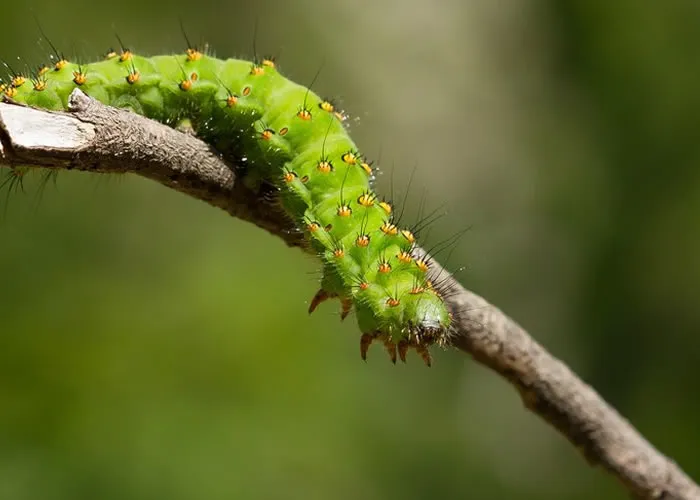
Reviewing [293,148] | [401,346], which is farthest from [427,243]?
[401,346]

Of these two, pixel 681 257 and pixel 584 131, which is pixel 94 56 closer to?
pixel 584 131

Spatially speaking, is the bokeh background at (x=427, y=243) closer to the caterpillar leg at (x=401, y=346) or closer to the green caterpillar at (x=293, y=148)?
the green caterpillar at (x=293, y=148)

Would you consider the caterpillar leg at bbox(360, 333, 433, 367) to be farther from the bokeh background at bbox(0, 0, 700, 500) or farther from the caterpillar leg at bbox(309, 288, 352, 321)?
the bokeh background at bbox(0, 0, 700, 500)

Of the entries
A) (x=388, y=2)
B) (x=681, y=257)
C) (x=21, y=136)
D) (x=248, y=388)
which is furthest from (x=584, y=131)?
(x=21, y=136)

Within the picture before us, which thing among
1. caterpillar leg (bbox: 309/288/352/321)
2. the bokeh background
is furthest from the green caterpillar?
the bokeh background

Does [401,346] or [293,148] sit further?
[293,148]

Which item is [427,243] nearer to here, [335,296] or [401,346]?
[335,296]
